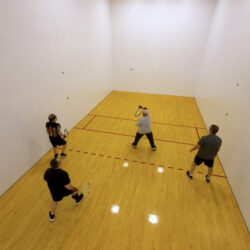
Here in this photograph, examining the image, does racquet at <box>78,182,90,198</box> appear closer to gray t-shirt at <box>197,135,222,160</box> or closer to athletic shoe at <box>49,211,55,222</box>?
athletic shoe at <box>49,211,55,222</box>

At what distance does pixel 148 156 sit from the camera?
370 centimetres

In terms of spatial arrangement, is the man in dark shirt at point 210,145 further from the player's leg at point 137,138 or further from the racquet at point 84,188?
the racquet at point 84,188

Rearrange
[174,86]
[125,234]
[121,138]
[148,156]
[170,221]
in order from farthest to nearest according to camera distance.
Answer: [174,86]
[121,138]
[148,156]
[170,221]
[125,234]

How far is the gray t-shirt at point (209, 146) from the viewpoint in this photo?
2615mm

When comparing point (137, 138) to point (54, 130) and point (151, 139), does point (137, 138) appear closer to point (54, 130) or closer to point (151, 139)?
point (151, 139)

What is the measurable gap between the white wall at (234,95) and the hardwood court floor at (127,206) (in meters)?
0.35

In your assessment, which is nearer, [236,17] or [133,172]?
[133,172]

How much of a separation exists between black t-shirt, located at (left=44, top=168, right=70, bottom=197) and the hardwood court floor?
602mm

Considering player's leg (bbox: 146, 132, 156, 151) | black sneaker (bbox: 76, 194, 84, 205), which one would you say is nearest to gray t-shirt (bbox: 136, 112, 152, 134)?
player's leg (bbox: 146, 132, 156, 151)

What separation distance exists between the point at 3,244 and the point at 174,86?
7.18 m

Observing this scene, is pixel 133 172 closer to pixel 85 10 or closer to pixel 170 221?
pixel 170 221

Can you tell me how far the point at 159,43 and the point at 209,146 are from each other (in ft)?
18.1

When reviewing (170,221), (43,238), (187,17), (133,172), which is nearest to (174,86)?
(187,17)

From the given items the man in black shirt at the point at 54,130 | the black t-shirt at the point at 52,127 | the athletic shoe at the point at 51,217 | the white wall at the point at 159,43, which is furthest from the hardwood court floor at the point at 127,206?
the white wall at the point at 159,43
